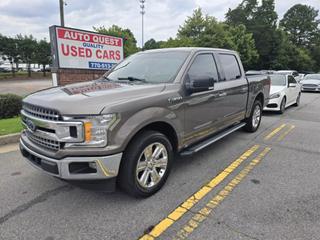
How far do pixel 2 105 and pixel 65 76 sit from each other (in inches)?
83.7

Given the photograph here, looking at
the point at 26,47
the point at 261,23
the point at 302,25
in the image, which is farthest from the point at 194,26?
the point at 302,25

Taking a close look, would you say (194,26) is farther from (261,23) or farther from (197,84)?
(197,84)

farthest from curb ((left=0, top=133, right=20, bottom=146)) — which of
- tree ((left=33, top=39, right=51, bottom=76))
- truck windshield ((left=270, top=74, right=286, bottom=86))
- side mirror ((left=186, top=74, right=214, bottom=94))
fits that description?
tree ((left=33, top=39, right=51, bottom=76))

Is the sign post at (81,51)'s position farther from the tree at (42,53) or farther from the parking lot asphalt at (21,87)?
the tree at (42,53)

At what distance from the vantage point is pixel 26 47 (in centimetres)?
4044

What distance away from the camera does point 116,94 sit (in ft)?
9.43

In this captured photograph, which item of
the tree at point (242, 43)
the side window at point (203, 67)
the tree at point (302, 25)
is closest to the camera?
the side window at point (203, 67)

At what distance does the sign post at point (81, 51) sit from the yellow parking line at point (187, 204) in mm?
6321

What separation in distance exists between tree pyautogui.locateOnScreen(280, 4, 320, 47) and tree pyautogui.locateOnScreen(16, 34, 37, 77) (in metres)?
59.0

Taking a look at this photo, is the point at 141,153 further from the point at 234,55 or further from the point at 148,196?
the point at 234,55

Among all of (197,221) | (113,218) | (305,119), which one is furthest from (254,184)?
(305,119)

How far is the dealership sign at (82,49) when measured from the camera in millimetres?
7953

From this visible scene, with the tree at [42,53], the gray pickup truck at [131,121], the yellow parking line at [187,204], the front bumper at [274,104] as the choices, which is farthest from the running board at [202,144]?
the tree at [42,53]

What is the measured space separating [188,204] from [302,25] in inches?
2967
